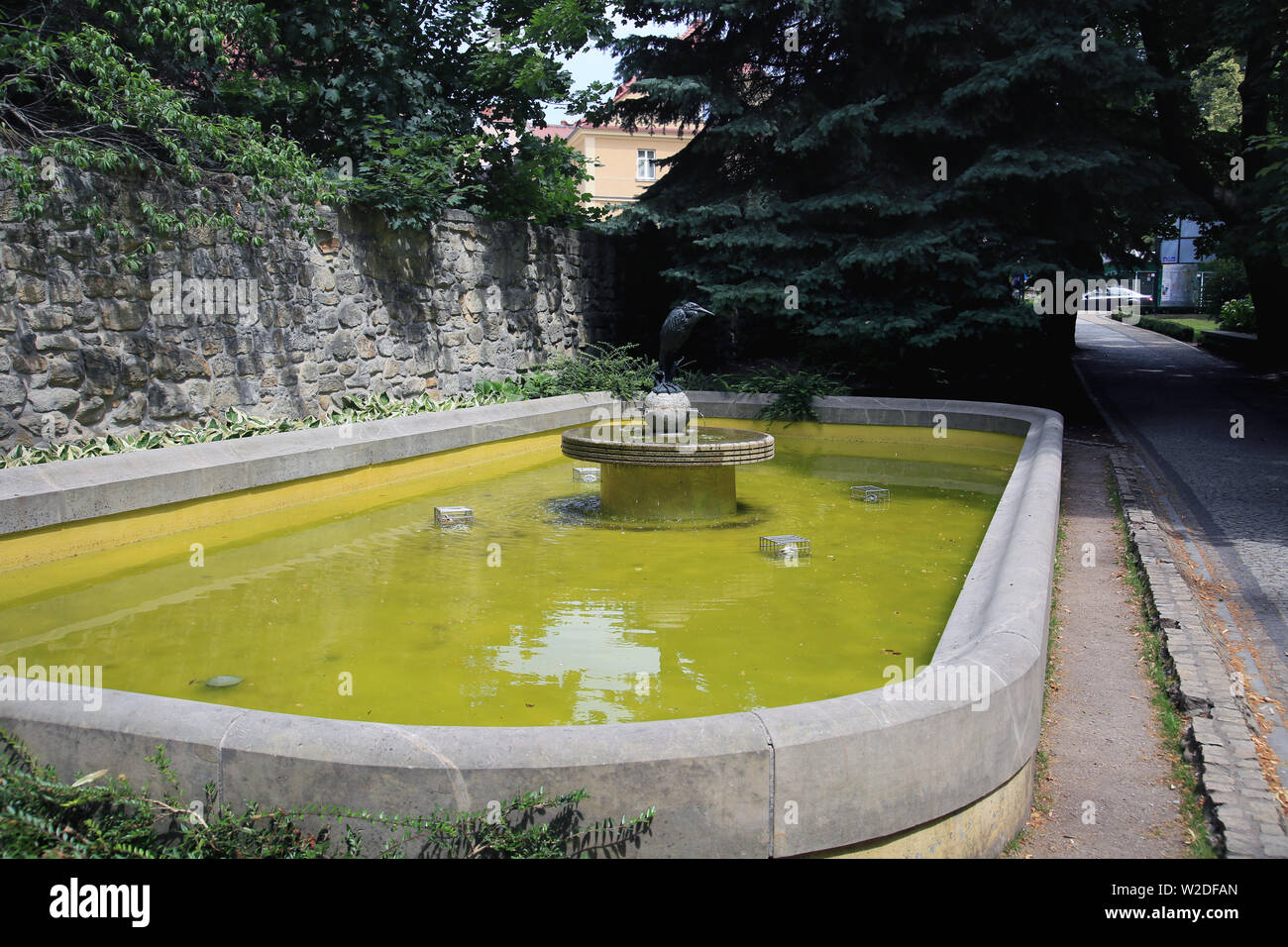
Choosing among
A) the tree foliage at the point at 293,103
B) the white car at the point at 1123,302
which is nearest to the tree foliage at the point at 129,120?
the tree foliage at the point at 293,103

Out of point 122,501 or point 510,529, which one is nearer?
point 122,501

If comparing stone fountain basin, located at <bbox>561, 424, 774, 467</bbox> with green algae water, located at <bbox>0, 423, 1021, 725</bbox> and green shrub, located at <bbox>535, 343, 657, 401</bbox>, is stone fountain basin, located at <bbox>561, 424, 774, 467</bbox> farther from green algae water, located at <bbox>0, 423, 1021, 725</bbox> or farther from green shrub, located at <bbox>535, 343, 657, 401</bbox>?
green shrub, located at <bbox>535, 343, 657, 401</bbox>

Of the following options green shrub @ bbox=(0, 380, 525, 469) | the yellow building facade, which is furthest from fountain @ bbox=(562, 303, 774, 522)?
the yellow building facade

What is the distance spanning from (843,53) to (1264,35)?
567 cm

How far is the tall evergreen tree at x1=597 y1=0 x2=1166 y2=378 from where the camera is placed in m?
12.8

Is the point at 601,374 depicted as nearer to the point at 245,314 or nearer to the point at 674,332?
the point at 245,314

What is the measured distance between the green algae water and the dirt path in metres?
0.66

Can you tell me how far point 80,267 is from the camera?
762cm

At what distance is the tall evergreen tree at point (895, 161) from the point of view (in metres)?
12.8

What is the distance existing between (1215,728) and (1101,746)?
0.46m

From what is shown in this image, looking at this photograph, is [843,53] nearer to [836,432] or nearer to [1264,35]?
[1264,35]

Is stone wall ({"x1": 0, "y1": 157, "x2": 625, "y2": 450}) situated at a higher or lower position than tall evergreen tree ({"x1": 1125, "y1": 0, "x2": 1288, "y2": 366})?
lower

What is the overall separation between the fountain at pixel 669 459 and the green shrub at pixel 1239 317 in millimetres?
24904
